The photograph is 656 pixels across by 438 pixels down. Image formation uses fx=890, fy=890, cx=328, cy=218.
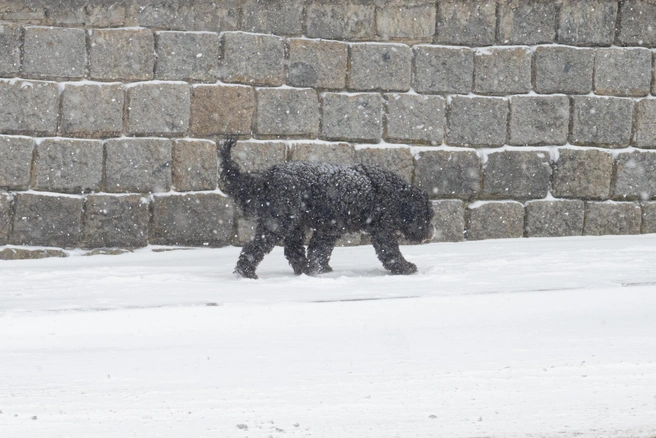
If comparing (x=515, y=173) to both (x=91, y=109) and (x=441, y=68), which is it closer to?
(x=441, y=68)

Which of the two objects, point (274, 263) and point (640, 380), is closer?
point (640, 380)

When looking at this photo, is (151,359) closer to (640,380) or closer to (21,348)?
(21,348)

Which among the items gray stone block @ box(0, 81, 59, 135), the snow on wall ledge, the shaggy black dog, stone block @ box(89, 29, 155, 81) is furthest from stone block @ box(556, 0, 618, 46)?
gray stone block @ box(0, 81, 59, 135)

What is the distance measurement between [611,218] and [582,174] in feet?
1.67

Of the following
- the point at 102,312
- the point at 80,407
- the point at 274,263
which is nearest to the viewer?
the point at 80,407

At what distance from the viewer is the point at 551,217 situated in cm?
835

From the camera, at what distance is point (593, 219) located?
841cm

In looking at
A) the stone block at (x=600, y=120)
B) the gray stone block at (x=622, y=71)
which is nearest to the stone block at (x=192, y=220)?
the stone block at (x=600, y=120)

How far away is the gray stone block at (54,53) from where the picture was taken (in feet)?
24.4

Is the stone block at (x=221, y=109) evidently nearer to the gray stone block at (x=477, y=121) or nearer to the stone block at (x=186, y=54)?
the stone block at (x=186, y=54)

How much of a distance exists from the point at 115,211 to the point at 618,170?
466 cm

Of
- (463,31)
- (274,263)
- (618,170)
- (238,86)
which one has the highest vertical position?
(463,31)

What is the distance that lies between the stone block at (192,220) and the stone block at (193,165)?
3.8 inches

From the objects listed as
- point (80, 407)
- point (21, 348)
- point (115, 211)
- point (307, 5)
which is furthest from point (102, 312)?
point (307, 5)
